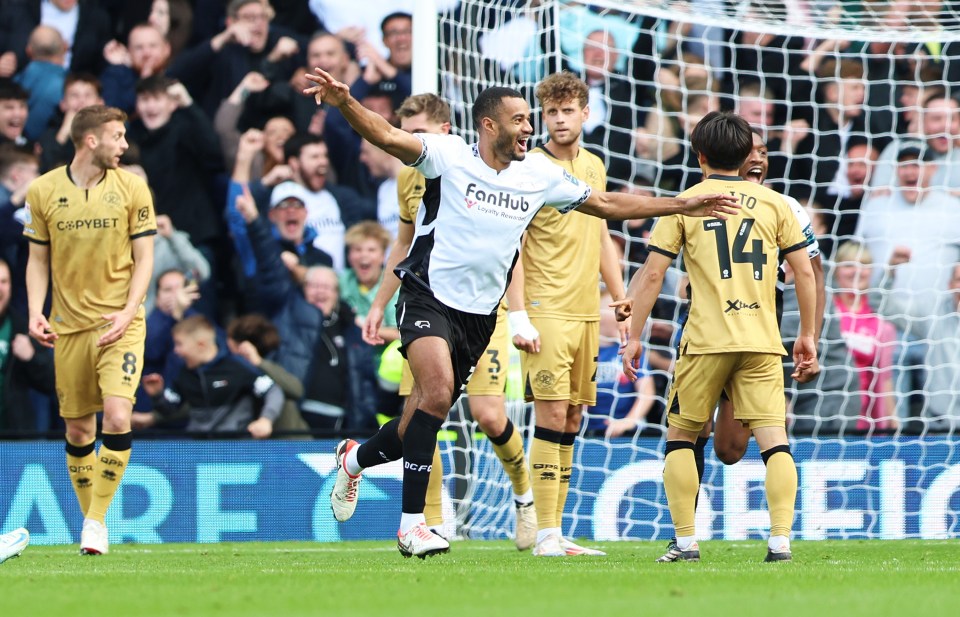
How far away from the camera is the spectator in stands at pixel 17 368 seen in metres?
11.0

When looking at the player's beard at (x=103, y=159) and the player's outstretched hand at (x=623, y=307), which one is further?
the player's beard at (x=103, y=159)

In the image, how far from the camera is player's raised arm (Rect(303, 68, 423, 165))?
6113 mm

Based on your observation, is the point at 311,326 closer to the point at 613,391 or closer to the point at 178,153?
the point at 178,153

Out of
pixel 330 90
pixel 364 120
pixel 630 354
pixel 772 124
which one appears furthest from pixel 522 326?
pixel 772 124

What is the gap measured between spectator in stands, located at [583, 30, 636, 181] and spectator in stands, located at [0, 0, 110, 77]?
13.2 ft

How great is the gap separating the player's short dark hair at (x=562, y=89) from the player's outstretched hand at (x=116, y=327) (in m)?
2.77

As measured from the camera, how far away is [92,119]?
854cm

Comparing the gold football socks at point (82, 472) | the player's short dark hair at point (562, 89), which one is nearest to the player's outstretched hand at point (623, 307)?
the player's short dark hair at point (562, 89)

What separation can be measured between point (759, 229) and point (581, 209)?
90cm

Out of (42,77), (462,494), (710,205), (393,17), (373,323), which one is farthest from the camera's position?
(393,17)

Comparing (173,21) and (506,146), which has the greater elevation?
(173,21)

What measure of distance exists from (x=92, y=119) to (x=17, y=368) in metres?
3.25

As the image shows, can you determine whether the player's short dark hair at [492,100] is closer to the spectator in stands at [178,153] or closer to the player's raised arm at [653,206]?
the player's raised arm at [653,206]

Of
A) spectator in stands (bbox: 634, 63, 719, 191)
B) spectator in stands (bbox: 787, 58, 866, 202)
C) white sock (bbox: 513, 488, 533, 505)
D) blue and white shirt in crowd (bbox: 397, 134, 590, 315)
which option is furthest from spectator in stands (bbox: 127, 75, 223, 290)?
blue and white shirt in crowd (bbox: 397, 134, 590, 315)
